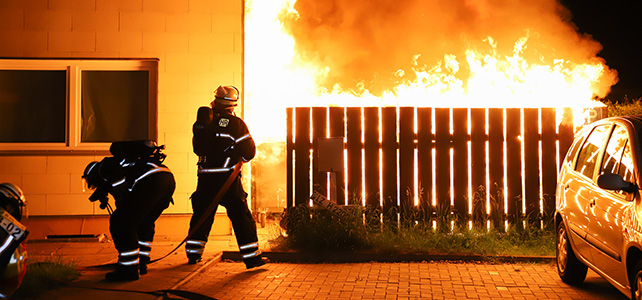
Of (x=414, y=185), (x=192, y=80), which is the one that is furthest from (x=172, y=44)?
(x=414, y=185)

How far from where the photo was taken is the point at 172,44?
9.88m

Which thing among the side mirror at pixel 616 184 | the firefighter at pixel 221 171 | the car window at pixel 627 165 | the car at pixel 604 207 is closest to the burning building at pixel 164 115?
the firefighter at pixel 221 171

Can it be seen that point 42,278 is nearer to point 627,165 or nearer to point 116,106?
point 116,106

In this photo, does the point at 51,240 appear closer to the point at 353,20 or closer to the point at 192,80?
the point at 192,80

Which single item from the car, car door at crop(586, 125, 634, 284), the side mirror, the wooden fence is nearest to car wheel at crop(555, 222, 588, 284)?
the car

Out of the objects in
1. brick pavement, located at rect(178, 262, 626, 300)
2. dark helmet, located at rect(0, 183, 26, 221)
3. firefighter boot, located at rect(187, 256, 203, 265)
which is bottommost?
brick pavement, located at rect(178, 262, 626, 300)

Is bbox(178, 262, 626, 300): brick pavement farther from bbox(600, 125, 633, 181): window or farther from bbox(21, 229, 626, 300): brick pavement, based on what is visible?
bbox(600, 125, 633, 181): window

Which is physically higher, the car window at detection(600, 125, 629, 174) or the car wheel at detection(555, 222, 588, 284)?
the car window at detection(600, 125, 629, 174)

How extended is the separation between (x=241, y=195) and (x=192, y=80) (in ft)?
9.25

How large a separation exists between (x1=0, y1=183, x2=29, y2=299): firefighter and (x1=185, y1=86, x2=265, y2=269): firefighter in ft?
9.00

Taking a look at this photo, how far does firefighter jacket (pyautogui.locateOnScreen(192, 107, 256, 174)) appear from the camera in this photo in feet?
24.7

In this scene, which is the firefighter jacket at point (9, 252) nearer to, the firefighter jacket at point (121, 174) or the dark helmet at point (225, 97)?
the firefighter jacket at point (121, 174)

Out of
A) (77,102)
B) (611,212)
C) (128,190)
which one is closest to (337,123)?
(77,102)

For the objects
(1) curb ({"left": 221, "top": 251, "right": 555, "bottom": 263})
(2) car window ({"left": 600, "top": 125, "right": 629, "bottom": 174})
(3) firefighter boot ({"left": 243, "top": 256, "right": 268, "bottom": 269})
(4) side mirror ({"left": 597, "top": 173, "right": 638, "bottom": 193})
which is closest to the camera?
(4) side mirror ({"left": 597, "top": 173, "right": 638, "bottom": 193})
